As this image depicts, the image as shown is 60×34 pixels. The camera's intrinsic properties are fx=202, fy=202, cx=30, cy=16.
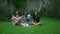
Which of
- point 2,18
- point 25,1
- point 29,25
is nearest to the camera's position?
point 29,25

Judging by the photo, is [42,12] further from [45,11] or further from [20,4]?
[20,4]

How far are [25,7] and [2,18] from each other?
5053mm

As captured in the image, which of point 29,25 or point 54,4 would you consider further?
point 54,4

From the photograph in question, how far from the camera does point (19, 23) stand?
14508mm

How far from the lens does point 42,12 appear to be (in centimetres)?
2203

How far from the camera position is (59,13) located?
21.2 m

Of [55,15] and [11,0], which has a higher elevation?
[11,0]

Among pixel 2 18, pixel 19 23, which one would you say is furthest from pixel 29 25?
pixel 2 18

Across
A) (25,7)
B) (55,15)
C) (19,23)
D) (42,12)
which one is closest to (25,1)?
(25,7)

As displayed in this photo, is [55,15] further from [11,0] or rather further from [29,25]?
[29,25]

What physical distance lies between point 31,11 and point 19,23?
7114mm

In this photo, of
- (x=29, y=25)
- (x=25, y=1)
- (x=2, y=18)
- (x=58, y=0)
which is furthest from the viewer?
(x=25, y=1)

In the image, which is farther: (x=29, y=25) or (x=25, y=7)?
(x=25, y=7)

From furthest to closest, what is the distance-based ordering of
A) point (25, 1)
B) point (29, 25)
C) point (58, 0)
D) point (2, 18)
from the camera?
point (25, 1) < point (58, 0) < point (2, 18) < point (29, 25)
